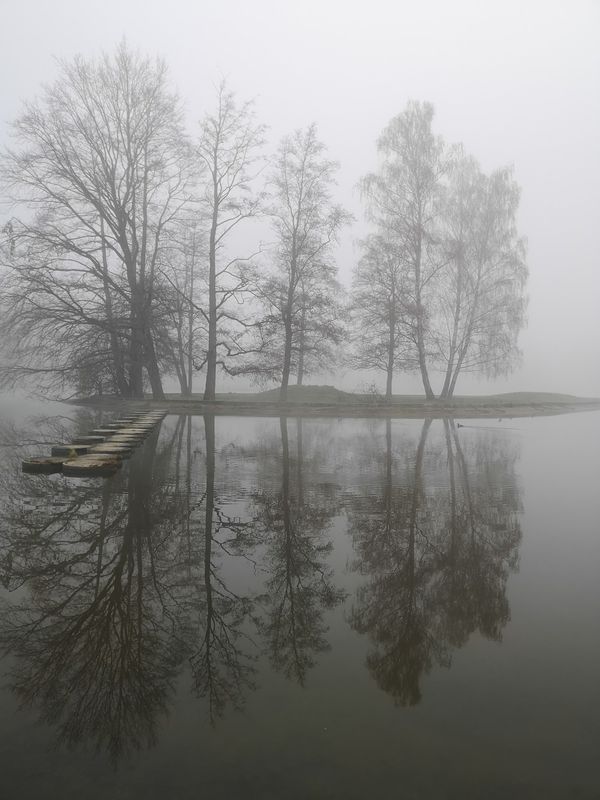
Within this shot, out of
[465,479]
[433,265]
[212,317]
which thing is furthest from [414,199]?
[465,479]

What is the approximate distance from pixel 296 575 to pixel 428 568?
2.75 ft

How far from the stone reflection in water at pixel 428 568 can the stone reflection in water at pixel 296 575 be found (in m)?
0.22

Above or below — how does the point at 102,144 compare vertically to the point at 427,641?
above

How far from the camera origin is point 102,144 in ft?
69.4

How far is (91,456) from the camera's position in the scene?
6.86m

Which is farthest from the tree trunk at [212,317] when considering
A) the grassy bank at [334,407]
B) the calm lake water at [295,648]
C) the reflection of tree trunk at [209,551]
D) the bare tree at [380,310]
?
the calm lake water at [295,648]

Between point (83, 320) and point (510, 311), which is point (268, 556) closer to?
point (83, 320)

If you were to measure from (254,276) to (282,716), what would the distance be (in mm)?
21138

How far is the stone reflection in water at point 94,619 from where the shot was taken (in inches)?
75.4

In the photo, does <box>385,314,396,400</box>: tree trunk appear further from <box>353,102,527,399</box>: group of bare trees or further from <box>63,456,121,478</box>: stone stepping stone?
<box>63,456,121,478</box>: stone stepping stone

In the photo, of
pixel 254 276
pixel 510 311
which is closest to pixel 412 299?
pixel 510 311

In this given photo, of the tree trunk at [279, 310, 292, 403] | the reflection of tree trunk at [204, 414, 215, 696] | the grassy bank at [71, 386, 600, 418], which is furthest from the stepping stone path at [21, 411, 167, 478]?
the tree trunk at [279, 310, 292, 403]

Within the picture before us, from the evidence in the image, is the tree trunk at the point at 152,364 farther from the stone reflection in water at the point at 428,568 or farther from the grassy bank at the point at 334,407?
the stone reflection in water at the point at 428,568

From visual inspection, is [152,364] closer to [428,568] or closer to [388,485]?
[388,485]
